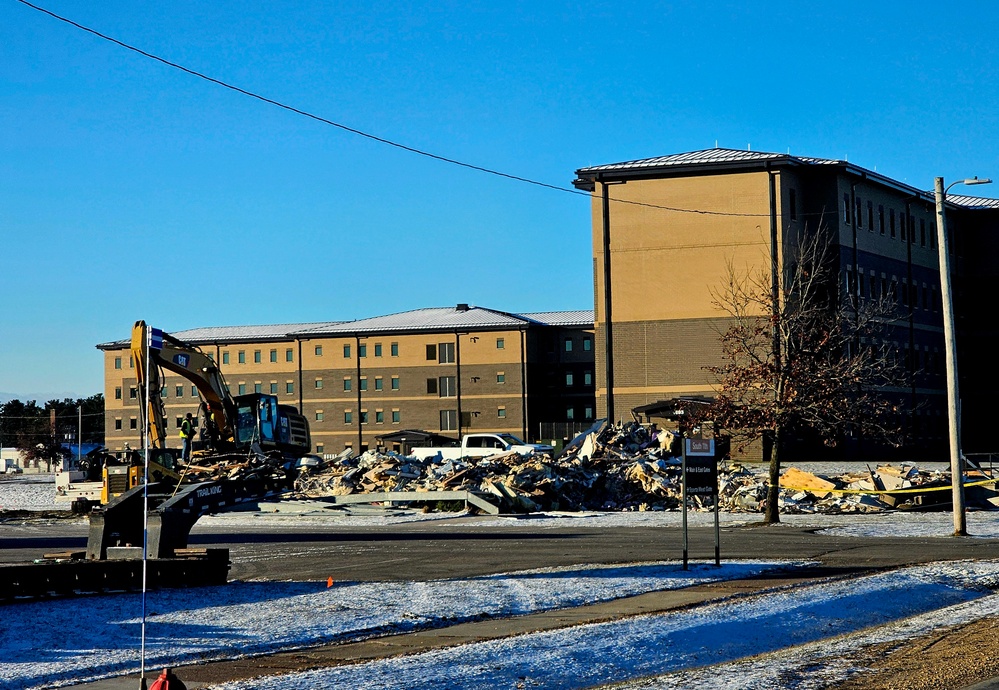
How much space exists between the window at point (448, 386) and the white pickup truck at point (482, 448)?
73.9 ft

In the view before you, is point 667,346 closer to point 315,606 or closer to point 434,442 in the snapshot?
point 434,442

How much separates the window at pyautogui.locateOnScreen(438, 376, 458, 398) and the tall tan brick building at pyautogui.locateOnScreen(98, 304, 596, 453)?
75 mm

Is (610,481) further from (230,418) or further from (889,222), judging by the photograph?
(889,222)

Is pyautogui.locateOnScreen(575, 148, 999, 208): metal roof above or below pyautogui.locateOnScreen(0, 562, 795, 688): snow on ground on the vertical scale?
above

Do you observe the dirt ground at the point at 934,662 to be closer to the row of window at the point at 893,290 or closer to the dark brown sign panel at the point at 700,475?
the dark brown sign panel at the point at 700,475

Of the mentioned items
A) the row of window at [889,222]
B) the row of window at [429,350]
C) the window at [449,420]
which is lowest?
the window at [449,420]

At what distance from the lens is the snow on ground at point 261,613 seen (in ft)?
43.8

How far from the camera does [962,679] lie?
38.1ft

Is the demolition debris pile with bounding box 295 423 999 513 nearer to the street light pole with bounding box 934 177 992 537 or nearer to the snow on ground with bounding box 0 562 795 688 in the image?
the street light pole with bounding box 934 177 992 537

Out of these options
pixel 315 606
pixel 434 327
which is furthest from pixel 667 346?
pixel 315 606

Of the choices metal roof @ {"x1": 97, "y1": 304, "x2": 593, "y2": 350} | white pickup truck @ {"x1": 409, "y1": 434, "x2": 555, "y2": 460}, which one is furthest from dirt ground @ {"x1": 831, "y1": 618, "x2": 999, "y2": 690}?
metal roof @ {"x1": 97, "y1": 304, "x2": 593, "y2": 350}

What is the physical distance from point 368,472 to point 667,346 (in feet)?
83.2

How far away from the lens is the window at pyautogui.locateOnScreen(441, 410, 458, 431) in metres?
97.1

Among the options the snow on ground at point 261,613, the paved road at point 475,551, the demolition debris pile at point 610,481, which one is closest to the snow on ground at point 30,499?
the demolition debris pile at point 610,481
